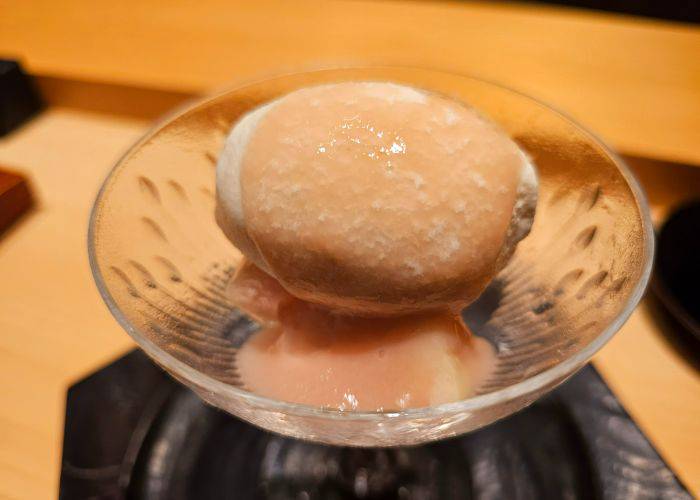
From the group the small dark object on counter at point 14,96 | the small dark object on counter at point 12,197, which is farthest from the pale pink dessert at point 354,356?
the small dark object on counter at point 14,96

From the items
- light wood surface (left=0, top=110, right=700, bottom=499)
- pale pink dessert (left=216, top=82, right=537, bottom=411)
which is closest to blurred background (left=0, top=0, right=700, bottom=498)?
light wood surface (left=0, top=110, right=700, bottom=499)

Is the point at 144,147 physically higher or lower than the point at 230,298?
higher

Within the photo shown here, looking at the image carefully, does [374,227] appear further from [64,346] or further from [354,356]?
[64,346]

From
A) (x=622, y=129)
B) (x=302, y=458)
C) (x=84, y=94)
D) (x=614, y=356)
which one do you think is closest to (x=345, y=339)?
(x=302, y=458)

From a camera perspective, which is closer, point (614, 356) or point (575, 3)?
point (614, 356)

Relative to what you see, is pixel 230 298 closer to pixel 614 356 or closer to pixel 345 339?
pixel 345 339

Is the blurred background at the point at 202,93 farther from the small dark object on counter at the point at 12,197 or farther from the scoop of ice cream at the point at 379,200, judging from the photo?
the scoop of ice cream at the point at 379,200
